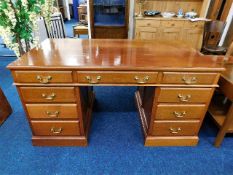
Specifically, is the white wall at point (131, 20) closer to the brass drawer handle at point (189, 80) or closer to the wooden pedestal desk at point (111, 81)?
the wooden pedestal desk at point (111, 81)

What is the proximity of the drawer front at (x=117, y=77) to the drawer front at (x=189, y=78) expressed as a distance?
0.33 ft

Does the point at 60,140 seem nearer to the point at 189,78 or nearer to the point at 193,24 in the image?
the point at 189,78

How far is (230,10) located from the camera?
11.4ft

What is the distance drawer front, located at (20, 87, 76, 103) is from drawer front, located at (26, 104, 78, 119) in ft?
0.18

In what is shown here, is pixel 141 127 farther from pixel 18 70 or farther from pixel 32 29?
pixel 32 29

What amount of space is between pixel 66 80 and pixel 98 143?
0.76 metres

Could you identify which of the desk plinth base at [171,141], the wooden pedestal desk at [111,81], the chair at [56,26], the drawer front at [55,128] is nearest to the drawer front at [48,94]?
the wooden pedestal desk at [111,81]

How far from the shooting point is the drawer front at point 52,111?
4.32 ft

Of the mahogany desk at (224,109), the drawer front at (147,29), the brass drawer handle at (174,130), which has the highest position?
the drawer front at (147,29)

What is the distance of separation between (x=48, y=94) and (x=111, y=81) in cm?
51

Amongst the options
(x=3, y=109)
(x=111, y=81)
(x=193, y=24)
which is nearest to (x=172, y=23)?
(x=193, y=24)

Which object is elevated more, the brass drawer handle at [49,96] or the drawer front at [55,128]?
the brass drawer handle at [49,96]

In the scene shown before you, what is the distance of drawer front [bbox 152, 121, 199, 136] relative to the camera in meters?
1.46

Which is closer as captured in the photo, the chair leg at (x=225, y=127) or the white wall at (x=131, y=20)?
the chair leg at (x=225, y=127)
